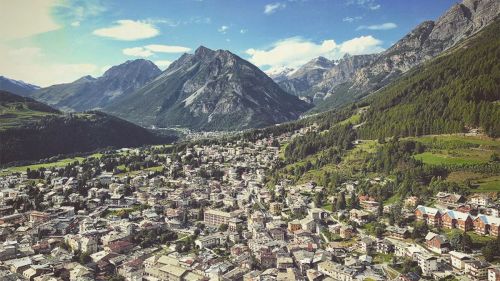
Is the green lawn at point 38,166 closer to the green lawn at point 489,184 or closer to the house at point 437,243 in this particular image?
the house at point 437,243

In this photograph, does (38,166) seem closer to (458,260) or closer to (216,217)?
(216,217)

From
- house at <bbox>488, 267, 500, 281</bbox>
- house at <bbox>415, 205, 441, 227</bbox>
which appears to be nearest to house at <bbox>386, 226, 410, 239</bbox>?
house at <bbox>415, 205, 441, 227</bbox>

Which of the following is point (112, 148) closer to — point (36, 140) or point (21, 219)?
point (36, 140)

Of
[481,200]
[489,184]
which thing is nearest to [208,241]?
[481,200]

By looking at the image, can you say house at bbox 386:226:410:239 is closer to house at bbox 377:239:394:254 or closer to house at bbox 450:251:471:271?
house at bbox 377:239:394:254

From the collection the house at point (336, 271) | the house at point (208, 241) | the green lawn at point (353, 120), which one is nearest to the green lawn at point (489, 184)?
the house at point (336, 271)

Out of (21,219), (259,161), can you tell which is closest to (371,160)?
(259,161)
